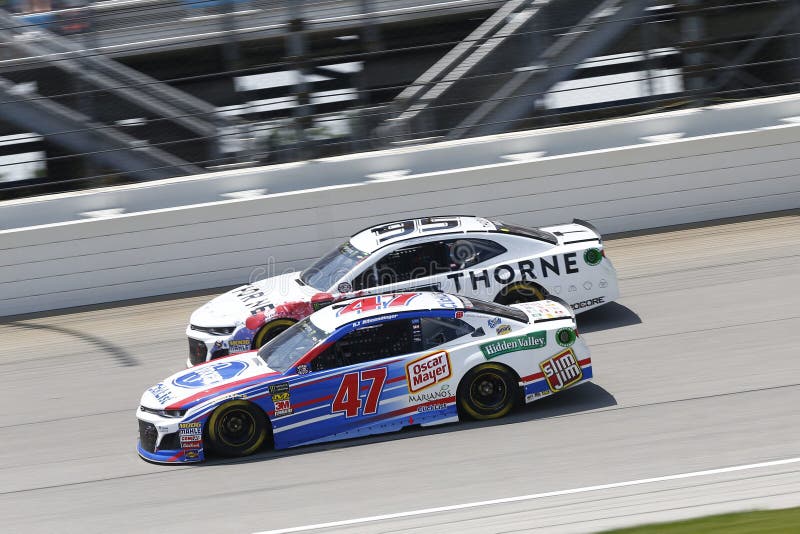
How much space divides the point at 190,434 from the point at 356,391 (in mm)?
1389

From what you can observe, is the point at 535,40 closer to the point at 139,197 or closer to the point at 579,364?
the point at 139,197

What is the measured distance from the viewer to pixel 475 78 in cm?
1603

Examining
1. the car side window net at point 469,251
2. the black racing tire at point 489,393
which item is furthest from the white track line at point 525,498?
the car side window net at point 469,251

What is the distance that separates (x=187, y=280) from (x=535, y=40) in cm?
640

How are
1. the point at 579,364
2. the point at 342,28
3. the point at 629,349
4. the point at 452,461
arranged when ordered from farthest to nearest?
the point at 342,28, the point at 629,349, the point at 579,364, the point at 452,461

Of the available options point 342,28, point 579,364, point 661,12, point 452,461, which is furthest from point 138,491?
point 661,12

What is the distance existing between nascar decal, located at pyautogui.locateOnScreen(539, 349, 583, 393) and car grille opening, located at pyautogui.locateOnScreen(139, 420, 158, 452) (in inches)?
129

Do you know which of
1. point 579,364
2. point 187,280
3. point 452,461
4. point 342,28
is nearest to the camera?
point 452,461

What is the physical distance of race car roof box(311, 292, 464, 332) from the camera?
346 inches

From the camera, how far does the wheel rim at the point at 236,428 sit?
8555 millimetres

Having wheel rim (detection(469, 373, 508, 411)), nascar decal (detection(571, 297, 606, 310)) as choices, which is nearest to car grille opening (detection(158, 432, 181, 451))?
wheel rim (detection(469, 373, 508, 411))

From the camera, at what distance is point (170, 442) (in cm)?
856

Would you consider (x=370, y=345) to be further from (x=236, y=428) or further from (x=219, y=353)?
(x=219, y=353)

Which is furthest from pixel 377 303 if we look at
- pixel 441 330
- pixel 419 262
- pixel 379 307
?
pixel 419 262
